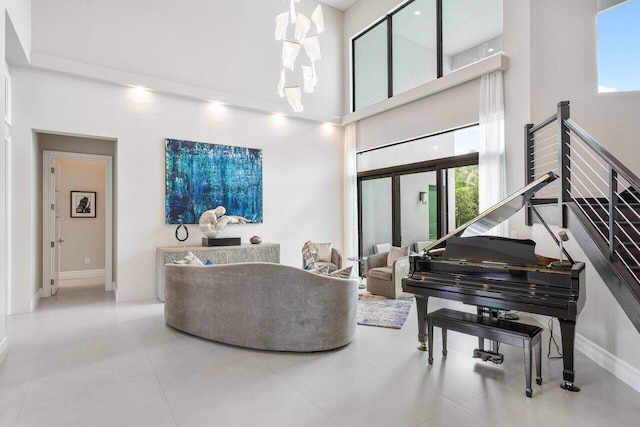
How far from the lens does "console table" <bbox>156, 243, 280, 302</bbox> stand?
5598mm

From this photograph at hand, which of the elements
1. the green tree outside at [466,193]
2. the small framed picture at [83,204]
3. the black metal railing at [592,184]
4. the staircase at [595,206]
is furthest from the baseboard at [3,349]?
the green tree outside at [466,193]

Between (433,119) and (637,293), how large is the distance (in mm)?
4474

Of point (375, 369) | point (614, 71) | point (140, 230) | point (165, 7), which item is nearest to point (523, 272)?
point (375, 369)

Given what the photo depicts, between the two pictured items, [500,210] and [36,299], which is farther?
[36,299]

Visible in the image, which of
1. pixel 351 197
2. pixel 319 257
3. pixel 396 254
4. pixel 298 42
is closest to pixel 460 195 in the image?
pixel 396 254

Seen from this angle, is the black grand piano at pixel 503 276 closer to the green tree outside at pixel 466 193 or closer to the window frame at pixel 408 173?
the green tree outside at pixel 466 193

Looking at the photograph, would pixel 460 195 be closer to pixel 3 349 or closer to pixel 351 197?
pixel 351 197

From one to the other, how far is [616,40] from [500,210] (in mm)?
3802

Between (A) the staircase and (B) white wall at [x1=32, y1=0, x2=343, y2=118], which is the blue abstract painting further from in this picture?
(A) the staircase

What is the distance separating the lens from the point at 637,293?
Result: 243 cm

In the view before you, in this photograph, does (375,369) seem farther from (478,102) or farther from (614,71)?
(614,71)

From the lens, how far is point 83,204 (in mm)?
7672

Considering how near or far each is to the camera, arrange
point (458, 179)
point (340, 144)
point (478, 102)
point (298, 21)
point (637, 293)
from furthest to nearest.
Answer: point (340, 144) → point (458, 179) → point (478, 102) → point (298, 21) → point (637, 293)

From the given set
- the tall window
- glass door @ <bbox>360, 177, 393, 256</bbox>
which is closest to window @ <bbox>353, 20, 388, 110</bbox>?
the tall window
